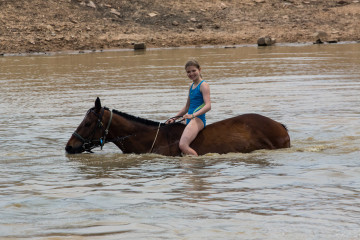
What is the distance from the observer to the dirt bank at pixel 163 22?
51938 millimetres

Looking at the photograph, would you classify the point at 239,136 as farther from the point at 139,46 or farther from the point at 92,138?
the point at 139,46

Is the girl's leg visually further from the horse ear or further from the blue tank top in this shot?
Answer: the horse ear

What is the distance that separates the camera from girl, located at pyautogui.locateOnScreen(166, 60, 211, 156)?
11.3m

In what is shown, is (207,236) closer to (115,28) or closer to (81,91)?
(81,91)

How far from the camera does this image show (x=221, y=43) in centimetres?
5338

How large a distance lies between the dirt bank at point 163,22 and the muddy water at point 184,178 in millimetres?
30249

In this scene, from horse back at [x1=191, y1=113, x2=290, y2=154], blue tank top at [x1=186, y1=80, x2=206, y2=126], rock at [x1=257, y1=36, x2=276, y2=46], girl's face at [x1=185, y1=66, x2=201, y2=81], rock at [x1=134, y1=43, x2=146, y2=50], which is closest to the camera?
girl's face at [x1=185, y1=66, x2=201, y2=81]

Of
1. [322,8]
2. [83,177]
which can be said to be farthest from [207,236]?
[322,8]

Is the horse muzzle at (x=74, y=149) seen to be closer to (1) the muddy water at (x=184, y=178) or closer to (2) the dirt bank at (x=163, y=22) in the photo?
(1) the muddy water at (x=184, y=178)

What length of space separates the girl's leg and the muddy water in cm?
22

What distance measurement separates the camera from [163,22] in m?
55.8

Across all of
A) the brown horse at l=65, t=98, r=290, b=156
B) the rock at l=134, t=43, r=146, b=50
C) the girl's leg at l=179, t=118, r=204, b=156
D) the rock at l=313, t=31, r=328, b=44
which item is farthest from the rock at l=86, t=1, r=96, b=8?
the girl's leg at l=179, t=118, r=204, b=156

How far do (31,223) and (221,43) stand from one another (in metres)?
46.5

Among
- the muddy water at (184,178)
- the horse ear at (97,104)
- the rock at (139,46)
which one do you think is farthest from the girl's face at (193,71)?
the rock at (139,46)
